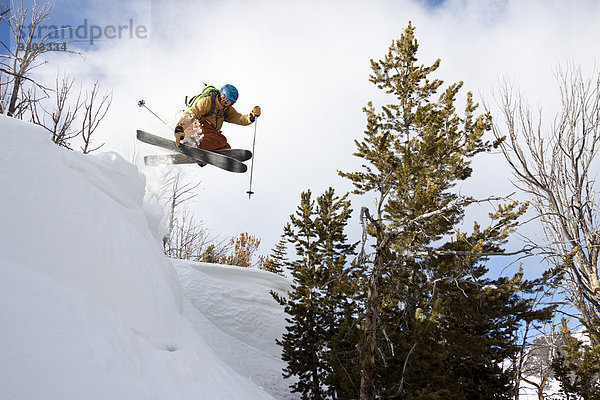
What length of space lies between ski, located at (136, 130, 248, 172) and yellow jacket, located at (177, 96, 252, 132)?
611mm

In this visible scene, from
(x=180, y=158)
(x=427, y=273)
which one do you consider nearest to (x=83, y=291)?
(x=427, y=273)

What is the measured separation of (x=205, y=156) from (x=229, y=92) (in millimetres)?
1722

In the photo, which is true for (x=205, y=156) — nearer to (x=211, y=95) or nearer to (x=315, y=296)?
(x=211, y=95)

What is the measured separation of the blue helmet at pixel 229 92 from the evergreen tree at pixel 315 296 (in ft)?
14.4

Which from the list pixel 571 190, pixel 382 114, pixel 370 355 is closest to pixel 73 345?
pixel 370 355

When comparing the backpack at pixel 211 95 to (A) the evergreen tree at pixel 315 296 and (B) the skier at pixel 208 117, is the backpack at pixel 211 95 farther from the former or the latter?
(A) the evergreen tree at pixel 315 296

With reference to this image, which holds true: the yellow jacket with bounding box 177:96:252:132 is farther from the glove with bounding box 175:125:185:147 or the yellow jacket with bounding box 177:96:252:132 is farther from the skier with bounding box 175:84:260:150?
the glove with bounding box 175:125:185:147

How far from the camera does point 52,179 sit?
3.52m

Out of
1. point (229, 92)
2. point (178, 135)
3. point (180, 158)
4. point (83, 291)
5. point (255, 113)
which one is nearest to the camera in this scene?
point (83, 291)

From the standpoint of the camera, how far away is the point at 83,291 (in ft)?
10.1

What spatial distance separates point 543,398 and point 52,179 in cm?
1160

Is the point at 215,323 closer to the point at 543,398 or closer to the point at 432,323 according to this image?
the point at 432,323

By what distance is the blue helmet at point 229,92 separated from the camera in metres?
8.96

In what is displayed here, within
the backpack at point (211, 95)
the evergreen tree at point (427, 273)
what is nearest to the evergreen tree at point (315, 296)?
the evergreen tree at point (427, 273)
